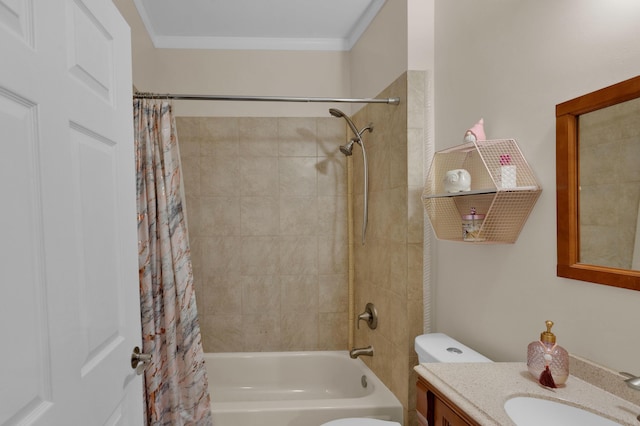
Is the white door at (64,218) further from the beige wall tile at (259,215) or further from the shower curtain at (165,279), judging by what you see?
the beige wall tile at (259,215)

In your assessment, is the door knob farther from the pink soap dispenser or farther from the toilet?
the pink soap dispenser

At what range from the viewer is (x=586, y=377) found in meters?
1.02

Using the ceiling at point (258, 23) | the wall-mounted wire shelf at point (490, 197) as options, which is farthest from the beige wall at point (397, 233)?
the ceiling at point (258, 23)

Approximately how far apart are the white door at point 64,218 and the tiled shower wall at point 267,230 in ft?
4.73

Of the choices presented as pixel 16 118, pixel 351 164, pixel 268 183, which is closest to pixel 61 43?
pixel 16 118

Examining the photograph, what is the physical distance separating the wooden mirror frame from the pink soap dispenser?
186 mm

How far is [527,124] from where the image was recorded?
125cm

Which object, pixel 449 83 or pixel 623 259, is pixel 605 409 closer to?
pixel 623 259

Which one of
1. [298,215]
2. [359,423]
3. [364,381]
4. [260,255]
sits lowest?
[364,381]

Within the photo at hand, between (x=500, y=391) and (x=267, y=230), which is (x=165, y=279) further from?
(x=500, y=391)

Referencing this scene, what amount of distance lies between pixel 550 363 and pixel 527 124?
752 millimetres

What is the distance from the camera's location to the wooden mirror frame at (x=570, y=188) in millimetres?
1005

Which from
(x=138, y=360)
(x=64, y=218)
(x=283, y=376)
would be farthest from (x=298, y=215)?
(x=64, y=218)

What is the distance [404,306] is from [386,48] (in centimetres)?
140
